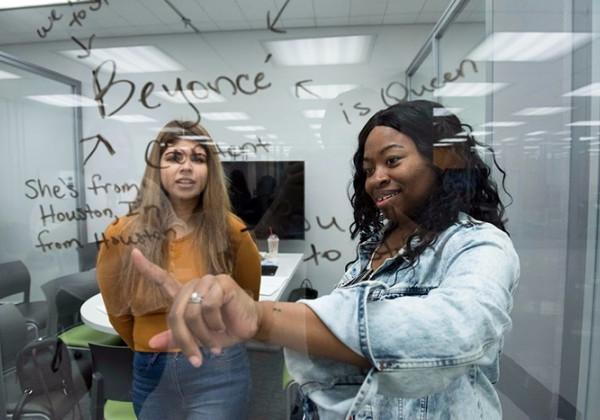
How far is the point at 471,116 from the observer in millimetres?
585

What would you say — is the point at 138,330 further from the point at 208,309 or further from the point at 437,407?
the point at 437,407

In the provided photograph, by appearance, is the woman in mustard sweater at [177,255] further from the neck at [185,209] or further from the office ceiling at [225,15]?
the office ceiling at [225,15]

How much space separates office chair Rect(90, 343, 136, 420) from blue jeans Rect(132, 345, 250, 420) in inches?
1.8

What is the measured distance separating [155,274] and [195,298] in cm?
13

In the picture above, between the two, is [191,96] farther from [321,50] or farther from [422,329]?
[422,329]

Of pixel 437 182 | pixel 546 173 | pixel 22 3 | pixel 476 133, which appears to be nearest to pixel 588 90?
pixel 546 173

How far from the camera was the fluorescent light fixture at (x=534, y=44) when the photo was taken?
2.14 ft

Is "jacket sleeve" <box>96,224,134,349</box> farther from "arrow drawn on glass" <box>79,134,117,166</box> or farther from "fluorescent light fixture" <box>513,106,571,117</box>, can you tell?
"fluorescent light fixture" <box>513,106,571,117</box>

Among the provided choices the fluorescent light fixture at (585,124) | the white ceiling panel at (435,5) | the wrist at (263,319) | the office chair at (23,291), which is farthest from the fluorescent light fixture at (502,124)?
the office chair at (23,291)

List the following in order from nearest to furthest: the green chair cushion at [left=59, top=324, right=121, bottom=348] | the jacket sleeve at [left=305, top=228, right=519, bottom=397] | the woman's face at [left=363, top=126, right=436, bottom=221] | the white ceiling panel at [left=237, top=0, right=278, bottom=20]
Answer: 1. the jacket sleeve at [left=305, top=228, right=519, bottom=397]
2. the woman's face at [left=363, top=126, right=436, bottom=221]
3. the white ceiling panel at [left=237, top=0, right=278, bottom=20]
4. the green chair cushion at [left=59, top=324, right=121, bottom=348]

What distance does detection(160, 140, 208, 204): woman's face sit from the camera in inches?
17.9

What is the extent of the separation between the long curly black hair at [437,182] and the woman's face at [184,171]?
24cm

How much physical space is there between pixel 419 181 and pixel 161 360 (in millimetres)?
484

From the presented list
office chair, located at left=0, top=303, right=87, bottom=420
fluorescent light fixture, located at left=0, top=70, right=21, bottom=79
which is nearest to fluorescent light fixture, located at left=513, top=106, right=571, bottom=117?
fluorescent light fixture, located at left=0, top=70, right=21, bottom=79
